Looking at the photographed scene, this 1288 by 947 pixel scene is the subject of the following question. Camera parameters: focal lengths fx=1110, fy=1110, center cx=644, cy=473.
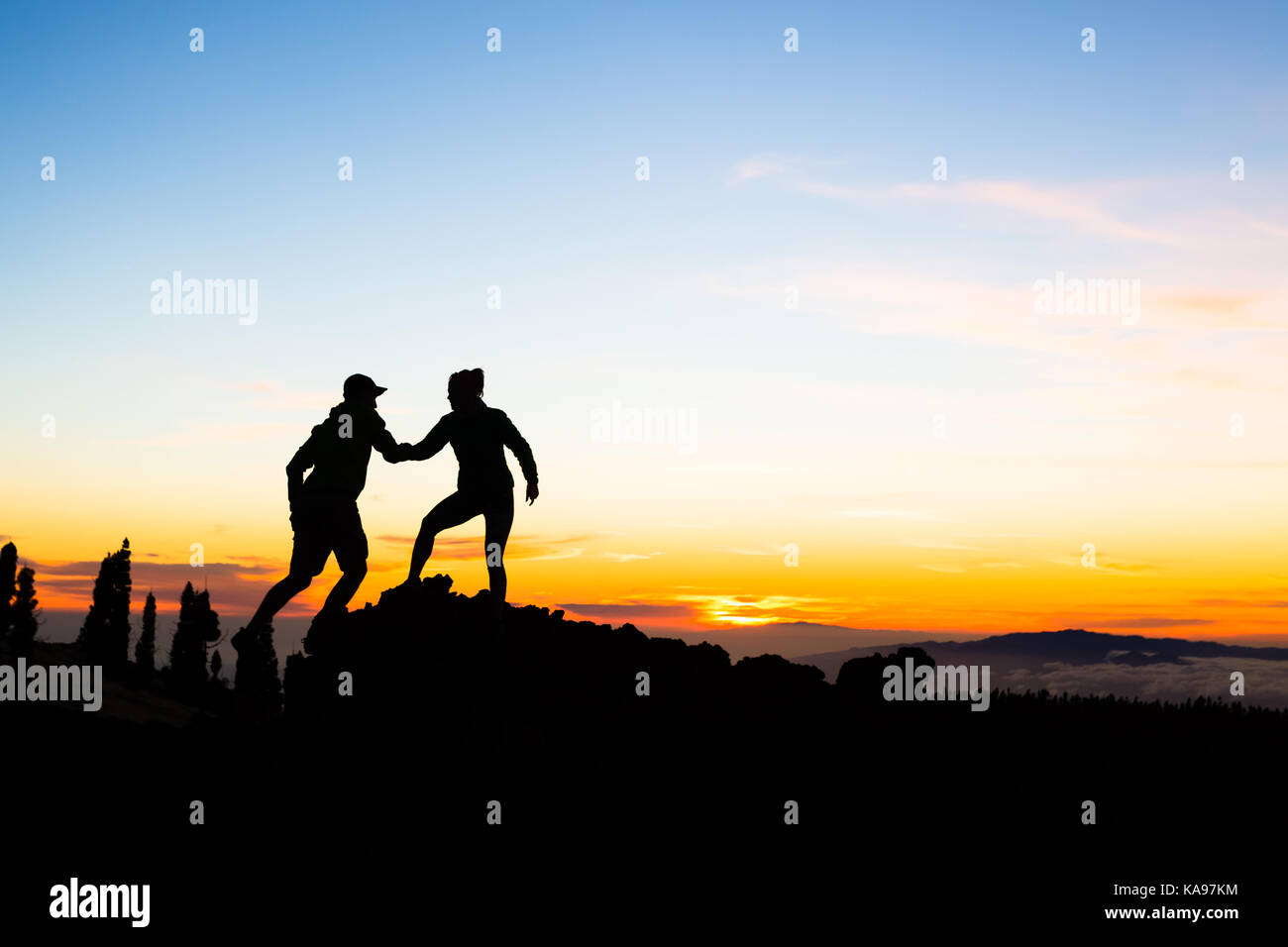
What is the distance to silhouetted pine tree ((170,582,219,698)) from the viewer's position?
422ft

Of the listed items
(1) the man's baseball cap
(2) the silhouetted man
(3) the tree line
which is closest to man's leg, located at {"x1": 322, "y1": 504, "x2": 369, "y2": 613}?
(2) the silhouetted man

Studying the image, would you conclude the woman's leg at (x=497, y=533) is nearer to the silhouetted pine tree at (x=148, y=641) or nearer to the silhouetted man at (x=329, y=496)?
the silhouetted man at (x=329, y=496)

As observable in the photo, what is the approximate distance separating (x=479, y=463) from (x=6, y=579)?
130 m

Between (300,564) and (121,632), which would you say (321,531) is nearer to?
(300,564)

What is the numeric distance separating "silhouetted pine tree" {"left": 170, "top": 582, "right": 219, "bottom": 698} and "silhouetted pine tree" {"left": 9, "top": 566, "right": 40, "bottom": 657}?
15238 mm

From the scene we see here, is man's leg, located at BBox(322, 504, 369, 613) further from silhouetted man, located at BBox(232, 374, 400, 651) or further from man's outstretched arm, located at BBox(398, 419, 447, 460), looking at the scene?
man's outstretched arm, located at BBox(398, 419, 447, 460)

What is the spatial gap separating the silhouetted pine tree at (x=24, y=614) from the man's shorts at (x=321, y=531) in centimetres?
12631


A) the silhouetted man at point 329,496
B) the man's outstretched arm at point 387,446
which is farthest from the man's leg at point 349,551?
the man's outstretched arm at point 387,446

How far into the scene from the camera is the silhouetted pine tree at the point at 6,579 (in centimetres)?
12262
